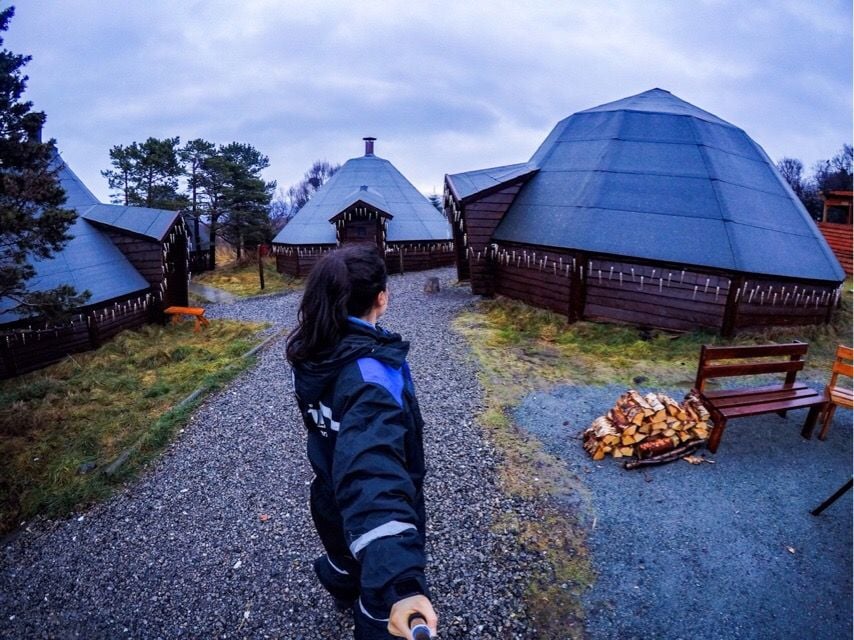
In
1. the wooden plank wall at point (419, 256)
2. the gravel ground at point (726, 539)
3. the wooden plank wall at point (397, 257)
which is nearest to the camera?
the gravel ground at point (726, 539)

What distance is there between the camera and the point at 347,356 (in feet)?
6.73

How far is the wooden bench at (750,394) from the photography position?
223 inches

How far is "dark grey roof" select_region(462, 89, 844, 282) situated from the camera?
10102 mm

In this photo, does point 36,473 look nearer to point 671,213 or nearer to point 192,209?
point 671,213

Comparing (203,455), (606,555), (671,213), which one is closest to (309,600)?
(606,555)

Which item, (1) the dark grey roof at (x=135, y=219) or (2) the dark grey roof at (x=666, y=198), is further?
(1) the dark grey roof at (x=135, y=219)

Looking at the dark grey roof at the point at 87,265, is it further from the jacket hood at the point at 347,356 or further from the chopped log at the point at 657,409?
the chopped log at the point at 657,409

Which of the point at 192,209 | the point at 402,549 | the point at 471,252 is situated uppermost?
the point at 192,209

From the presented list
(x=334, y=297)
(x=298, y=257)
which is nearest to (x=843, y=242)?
(x=298, y=257)

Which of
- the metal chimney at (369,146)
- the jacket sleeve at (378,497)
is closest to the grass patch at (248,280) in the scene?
the metal chimney at (369,146)

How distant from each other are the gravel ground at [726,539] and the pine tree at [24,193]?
8339 millimetres

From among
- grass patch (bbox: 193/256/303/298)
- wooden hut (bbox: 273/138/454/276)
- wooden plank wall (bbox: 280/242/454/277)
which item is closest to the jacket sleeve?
wooden hut (bbox: 273/138/454/276)

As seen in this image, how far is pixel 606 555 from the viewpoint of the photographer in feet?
13.6

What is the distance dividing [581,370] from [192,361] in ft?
27.0
